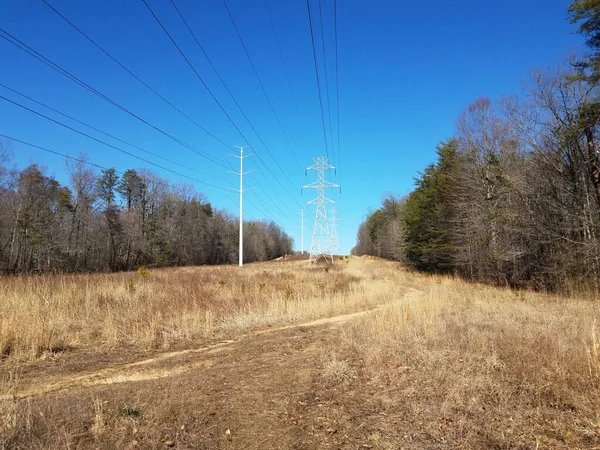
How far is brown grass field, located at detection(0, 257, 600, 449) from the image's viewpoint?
3.70 meters

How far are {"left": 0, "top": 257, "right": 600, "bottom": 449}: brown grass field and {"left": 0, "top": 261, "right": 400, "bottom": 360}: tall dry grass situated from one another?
0.22 feet

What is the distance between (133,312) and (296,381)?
286 inches

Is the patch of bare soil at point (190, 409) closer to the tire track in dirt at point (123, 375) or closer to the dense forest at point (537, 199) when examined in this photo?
the tire track in dirt at point (123, 375)

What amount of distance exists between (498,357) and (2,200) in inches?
1689

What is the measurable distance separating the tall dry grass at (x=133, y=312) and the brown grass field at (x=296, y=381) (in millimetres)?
67

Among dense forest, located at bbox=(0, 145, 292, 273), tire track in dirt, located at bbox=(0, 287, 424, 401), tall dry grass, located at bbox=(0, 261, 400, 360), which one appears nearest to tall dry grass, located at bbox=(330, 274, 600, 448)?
tire track in dirt, located at bbox=(0, 287, 424, 401)

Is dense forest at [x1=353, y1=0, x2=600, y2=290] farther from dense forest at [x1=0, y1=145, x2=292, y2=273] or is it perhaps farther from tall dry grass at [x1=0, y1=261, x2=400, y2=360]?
dense forest at [x1=0, y1=145, x2=292, y2=273]

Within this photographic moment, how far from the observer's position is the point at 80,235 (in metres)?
45.0

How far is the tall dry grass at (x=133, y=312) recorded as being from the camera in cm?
816

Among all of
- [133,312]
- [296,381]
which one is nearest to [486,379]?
[296,381]

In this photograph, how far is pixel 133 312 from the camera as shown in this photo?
429 inches

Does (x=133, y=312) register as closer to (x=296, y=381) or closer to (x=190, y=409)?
(x=296, y=381)

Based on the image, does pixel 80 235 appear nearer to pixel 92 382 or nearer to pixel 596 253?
pixel 92 382

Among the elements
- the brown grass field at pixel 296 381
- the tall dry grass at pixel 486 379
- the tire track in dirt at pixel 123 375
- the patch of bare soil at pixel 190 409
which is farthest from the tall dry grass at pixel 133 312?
the tall dry grass at pixel 486 379
